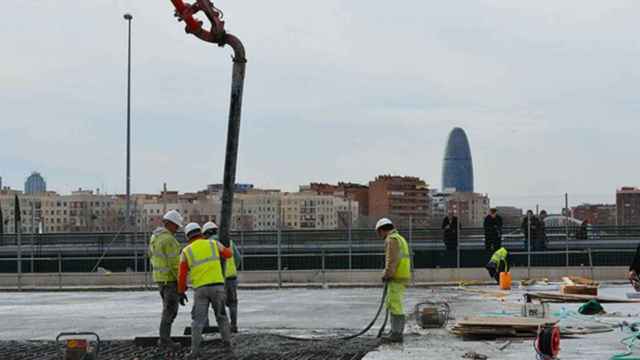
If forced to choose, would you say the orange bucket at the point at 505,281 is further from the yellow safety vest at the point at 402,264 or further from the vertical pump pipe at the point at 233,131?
the yellow safety vest at the point at 402,264

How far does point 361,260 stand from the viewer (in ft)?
130

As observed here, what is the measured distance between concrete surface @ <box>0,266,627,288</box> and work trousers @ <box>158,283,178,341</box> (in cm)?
1930

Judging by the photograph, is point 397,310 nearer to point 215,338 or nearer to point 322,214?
point 215,338

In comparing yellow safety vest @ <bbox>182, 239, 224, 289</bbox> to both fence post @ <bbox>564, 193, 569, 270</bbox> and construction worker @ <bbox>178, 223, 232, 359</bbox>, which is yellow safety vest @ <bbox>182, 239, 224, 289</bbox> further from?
fence post @ <bbox>564, 193, 569, 270</bbox>

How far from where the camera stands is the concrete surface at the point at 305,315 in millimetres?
15766

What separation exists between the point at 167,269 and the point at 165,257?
18 centimetres

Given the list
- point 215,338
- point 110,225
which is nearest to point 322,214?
point 110,225

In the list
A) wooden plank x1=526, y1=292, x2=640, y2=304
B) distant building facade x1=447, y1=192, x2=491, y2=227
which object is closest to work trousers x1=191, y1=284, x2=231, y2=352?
wooden plank x1=526, y1=292, x2=640, y2=304

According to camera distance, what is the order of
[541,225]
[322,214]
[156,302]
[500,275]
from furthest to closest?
1. [322,214]
2. [541,225]
3. [500,275]
4. [156,302]

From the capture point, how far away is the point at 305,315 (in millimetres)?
23094

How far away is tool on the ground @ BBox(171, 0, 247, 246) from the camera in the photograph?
1830cm

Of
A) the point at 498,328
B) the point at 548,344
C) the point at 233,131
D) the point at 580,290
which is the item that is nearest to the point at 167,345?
the point at 233,131

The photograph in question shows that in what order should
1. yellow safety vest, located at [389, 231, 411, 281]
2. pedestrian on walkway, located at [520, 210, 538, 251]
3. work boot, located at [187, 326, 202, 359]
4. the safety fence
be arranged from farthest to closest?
the safety fence < pedestrian on walkway, located at [520, 210, 538, 251] < yellow safety vest, located at [389, 231, 411, 281] < work boot, located at [187, 326, 202, 359]

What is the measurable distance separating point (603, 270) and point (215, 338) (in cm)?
1974
